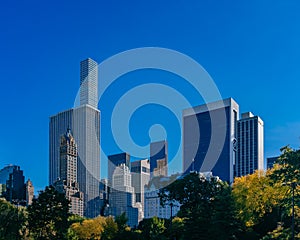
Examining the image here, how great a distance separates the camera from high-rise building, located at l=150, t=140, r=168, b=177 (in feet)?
488

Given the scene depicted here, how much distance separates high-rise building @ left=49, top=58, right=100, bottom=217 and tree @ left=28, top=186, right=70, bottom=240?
89.3 meters

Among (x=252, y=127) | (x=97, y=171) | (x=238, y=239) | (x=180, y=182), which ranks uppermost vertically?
(x=252, y=127)

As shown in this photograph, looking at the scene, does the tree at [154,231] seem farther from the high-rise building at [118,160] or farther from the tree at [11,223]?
the high-rise building at [118,160]

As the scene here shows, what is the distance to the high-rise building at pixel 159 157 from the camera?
148800 mm

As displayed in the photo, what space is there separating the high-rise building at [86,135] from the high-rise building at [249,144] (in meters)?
46.1

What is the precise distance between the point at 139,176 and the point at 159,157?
32184 mm

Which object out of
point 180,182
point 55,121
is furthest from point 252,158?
point 180,182

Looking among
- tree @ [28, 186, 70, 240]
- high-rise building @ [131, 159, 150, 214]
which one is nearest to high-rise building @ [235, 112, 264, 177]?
high-rise building @ [131, 159, 150, 214]

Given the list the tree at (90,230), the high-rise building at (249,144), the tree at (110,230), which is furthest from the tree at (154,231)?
the high-rise building at (249,144)

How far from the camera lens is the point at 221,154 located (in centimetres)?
11975

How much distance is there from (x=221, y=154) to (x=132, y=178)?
216 feet

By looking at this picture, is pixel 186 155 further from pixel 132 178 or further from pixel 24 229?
pixel 24 229

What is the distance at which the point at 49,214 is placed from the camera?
27797 mm

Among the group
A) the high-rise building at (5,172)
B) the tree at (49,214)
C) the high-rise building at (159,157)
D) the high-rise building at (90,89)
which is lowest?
the tree at (49,214)
